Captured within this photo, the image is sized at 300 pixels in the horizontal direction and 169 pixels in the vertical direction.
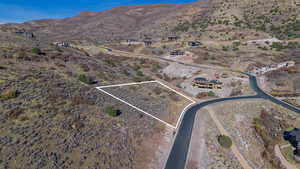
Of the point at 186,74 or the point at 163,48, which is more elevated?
A: the point at 163,48

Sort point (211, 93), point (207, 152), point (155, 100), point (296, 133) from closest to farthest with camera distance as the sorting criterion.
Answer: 1. point (207, 152)
2. point (296, 133)
3. point (155, 100)
4. point (211, 93)

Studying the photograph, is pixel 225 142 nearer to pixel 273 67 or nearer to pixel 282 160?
pixel 282 160

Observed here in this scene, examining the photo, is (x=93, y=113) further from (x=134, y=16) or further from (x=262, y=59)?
(x=134, y=16)

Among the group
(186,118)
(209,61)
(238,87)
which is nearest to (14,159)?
(186,118)

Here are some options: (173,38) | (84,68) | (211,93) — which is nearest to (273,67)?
(211,93)

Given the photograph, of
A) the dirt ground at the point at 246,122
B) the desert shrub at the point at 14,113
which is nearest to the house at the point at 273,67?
the dirt ground at the point at 246,122

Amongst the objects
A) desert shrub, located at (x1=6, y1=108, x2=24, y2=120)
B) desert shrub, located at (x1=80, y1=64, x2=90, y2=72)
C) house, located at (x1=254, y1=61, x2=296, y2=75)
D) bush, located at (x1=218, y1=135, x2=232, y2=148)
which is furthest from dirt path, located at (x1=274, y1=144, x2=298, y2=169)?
desert shrub, located at (x1=80, y1=64, x2=90, y2=72)
